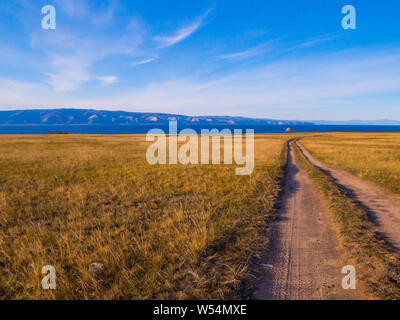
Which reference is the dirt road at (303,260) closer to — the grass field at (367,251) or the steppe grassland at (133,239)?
the grass field at (367,251)

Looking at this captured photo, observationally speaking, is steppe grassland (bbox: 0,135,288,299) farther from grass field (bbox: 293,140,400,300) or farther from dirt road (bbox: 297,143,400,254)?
dirt road (bbox: 297,143,400,254)

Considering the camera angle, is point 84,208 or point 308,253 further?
point 84,208

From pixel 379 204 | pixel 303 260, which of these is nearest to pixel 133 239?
pixel 303 260

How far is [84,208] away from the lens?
8.80m

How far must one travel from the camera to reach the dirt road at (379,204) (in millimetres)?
6357

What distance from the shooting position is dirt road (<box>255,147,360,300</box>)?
12.9ft

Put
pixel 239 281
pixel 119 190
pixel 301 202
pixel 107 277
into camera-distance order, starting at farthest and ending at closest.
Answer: pixel 119 190 → pixel 301 202 → pixel 107 277 → pixel 239 281

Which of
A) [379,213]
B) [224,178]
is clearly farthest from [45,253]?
[379,213]

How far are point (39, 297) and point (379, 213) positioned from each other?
1184cm

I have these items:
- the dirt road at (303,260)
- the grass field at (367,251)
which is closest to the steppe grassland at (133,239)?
the dirt road at (303,260)

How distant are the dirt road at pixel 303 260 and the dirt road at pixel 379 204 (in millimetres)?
1679

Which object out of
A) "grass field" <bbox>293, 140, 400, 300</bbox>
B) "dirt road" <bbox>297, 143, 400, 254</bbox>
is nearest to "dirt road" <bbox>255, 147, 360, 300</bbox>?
"grass field" <bbox>293, 140, 400, 300</bbox>

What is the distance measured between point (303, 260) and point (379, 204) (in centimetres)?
718
